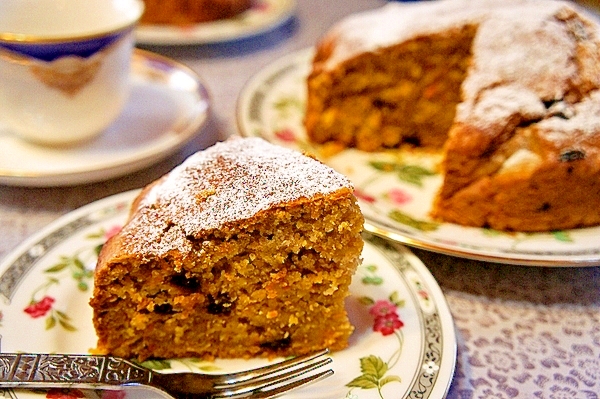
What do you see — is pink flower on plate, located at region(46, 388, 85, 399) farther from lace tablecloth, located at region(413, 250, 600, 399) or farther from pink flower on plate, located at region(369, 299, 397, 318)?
lace tablecloth, located at region(413, 250, 600, 399)

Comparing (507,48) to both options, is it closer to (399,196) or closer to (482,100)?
(482,100)

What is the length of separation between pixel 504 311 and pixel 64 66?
1.37m

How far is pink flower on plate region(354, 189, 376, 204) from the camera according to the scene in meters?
1.79

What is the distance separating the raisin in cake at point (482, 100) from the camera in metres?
1.68

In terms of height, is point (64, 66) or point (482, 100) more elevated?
point (64, 66)

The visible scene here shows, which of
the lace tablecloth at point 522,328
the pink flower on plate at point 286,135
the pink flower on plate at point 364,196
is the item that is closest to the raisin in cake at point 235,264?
the lace tablecloth at point 522,328

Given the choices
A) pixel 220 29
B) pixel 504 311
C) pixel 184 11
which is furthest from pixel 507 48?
pixel 184 11

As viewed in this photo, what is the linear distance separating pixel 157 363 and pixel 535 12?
64.2 inches

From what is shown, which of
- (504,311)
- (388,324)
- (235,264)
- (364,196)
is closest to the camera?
(235,264)

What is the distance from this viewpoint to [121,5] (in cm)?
198

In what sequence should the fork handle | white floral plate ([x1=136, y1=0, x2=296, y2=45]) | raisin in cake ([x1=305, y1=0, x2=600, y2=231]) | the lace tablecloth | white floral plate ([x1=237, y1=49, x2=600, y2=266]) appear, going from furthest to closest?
1. white floral plate ([x1=136, y1=0, x2=296, y2=45])
2. raisin in cake ([x1=305, y1=0, x2=600, y2=231])
3. white floral plate ([x1=237, y1=49, x2=600, y2=266])
4. the lace tablecloth
5. the fork handle

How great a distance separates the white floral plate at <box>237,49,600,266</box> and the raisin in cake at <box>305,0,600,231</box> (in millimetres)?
63

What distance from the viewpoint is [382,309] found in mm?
1389

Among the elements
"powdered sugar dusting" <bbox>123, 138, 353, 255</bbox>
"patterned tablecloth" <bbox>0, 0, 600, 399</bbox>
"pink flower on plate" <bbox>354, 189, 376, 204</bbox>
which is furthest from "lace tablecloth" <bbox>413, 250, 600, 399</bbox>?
"powdered sugar dusting" <bbox>123, 138, 353, 255</bbox>
